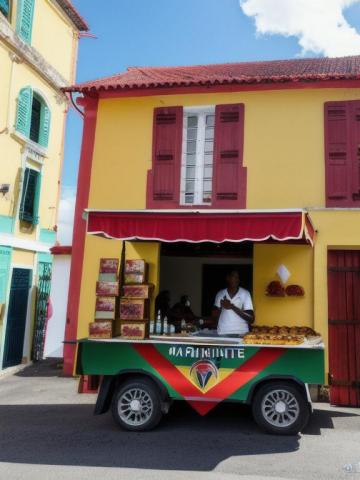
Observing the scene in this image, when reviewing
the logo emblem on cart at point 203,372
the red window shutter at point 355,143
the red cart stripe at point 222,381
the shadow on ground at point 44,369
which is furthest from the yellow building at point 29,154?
the red window shutter at point 355,143

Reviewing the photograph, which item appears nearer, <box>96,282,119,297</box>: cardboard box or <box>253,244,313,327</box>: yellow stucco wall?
<box>96,282,119,297</box>: cardboard box

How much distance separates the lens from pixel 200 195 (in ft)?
29.9

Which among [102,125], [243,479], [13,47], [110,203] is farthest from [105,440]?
[13,47]

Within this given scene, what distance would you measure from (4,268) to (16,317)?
156cm

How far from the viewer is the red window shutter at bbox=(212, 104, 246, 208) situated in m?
8.82

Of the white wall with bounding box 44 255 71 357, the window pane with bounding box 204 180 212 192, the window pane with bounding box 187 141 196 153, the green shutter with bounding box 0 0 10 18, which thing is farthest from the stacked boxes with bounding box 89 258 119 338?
the green shutter with bounding box 0 0 10 18

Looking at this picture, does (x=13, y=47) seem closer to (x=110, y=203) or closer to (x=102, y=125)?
(x=102, y=125)

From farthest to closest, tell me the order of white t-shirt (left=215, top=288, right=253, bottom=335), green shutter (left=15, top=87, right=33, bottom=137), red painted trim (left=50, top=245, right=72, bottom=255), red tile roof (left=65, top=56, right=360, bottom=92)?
green shutter (left=15, top=87, right=33, bottom=137), red painted trim (left=50, top=245, right=72, bottom=255), red tile roof (left=65, top=56, right=360, bottom=92), white t-shirt (left=215, top=288, right=253, bottom=335)

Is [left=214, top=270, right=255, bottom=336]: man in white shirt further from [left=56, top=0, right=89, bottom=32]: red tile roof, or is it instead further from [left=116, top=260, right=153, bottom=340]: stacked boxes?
[left=56, top=0, right=89, bottom=32]: red tile roof

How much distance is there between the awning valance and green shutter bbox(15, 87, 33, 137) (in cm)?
711

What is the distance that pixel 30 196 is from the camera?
13.1 m

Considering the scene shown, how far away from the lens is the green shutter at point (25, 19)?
12.3 meters

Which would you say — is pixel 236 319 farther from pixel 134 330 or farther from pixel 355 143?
pixel 355 143

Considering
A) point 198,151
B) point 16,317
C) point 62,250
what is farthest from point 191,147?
point 16,317
